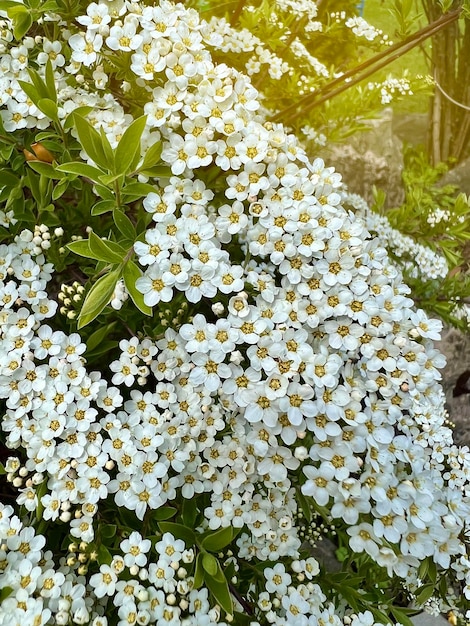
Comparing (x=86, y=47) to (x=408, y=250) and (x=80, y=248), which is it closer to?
(x=80, y=248)

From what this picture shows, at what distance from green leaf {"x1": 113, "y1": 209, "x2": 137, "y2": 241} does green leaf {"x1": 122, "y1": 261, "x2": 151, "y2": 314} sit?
78 millimetres

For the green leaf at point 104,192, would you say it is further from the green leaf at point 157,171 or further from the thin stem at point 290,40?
the thin stem at point 290,40

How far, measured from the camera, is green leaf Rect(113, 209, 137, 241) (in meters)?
1.19

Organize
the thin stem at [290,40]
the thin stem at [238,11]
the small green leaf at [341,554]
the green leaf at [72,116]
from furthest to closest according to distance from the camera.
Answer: the thin stem at [290,40] → the small green leaf at [341,554] → the thin stem at [238,11] → the green leaf at [72,116]

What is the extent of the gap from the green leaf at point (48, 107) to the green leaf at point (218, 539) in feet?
3.30

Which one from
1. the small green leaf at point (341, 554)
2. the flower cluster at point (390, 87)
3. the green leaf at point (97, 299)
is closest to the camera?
the green leaf at point (97, 299)

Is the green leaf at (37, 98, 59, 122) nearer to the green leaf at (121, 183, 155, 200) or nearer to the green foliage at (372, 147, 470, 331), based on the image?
the green leaf at (121, 183, 155, 200)

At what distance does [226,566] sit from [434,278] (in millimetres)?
1524

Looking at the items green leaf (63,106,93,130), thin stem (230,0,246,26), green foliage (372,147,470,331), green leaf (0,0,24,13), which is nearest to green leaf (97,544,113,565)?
green leaf (63,106,93,130)

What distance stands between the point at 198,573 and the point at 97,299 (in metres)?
0.64

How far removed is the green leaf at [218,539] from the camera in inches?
47.8

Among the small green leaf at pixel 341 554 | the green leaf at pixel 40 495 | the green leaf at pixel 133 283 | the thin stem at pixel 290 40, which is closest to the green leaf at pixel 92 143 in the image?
the green leaf at pixel 133 283

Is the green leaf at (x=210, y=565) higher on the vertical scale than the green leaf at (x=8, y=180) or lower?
lower

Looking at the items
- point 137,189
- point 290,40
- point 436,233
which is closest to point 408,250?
point 436,233
